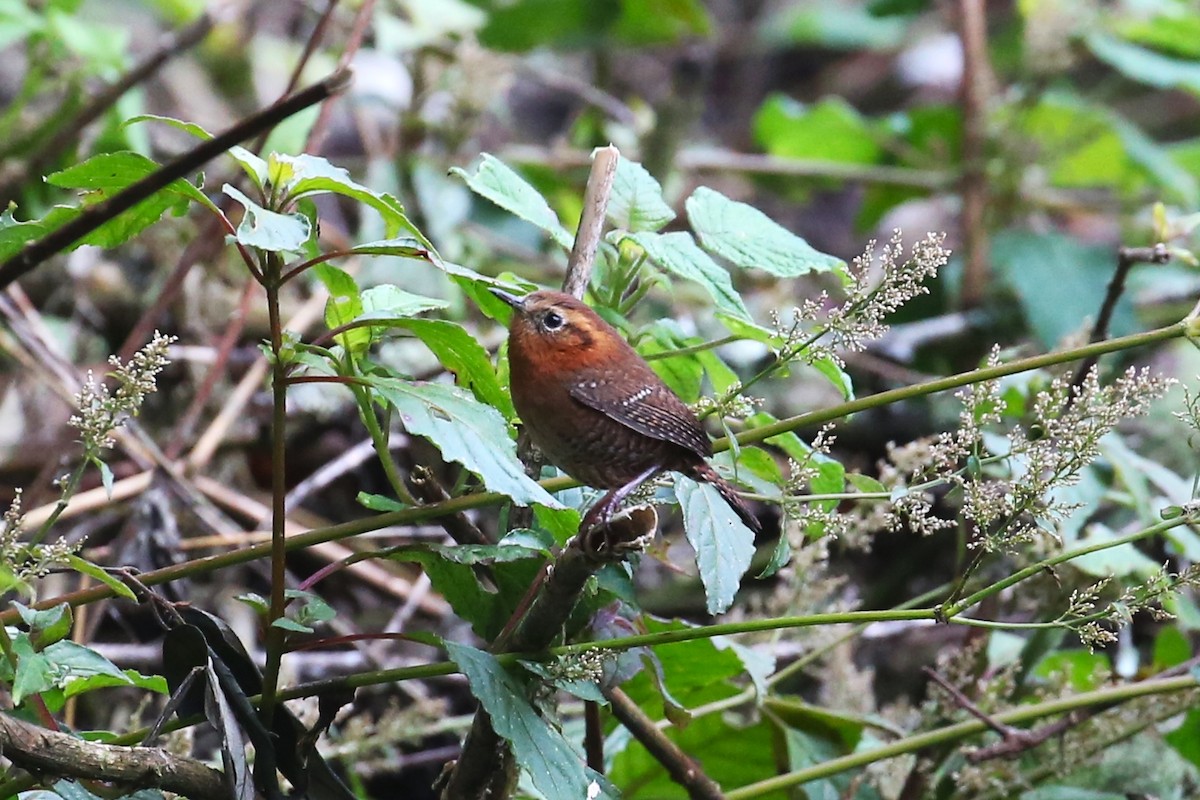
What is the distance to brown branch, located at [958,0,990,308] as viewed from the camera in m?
4.60

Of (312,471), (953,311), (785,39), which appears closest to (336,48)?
(312,471)

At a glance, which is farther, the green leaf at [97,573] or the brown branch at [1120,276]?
the brown branch at [1120,276]

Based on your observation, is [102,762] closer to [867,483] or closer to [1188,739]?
[867,483]

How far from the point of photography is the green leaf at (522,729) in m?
1.55

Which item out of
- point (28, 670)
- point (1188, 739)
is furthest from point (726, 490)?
point (1188, 739)

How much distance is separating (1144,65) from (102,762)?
4.27 m

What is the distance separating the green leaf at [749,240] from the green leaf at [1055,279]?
2.55 m

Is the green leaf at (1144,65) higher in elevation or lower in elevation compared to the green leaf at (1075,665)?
higher

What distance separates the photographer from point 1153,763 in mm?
2674

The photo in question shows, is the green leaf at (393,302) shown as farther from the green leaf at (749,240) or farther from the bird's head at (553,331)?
the green leaf at (749,240)

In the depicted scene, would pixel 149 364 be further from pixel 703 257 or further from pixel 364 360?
pixel 703 257

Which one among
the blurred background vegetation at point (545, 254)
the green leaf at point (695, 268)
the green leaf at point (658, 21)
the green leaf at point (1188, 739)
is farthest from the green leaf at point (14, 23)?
the green leaf at point (1188, 739)

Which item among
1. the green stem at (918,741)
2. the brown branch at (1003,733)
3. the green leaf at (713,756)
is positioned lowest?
the green leaf at (713,756)

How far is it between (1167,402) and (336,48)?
314 cm
